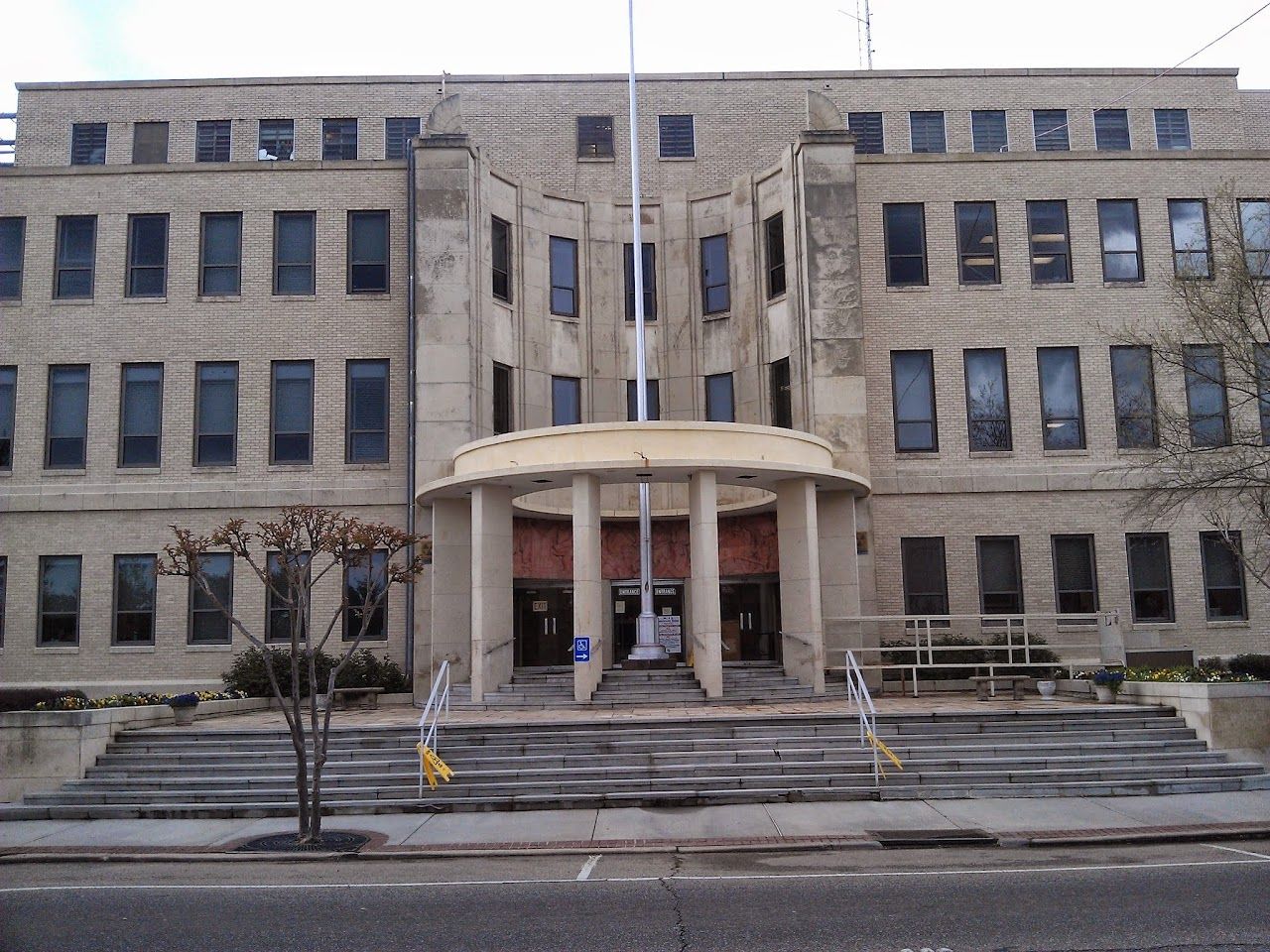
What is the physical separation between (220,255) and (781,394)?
14.9 metres

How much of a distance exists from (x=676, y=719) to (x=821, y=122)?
54.4ft

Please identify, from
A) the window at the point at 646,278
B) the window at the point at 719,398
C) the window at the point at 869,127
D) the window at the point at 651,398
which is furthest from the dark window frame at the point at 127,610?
the window at the point at 869,127

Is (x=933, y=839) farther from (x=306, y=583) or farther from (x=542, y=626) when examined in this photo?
(x=542, y=626)

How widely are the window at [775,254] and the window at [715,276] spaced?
141 cm

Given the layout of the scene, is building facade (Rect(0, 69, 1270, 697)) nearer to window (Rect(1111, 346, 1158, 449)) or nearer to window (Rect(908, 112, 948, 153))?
window (Rect(1111, 346, 1158, 449))

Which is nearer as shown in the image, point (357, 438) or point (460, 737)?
A: point (460, 737)

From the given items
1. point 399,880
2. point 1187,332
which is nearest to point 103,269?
point 399,880

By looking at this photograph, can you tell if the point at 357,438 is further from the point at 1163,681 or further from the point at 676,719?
the point at 1163,681

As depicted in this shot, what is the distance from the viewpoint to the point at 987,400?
29125mm

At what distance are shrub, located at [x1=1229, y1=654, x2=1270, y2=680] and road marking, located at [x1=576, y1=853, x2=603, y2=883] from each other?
16.9 metres

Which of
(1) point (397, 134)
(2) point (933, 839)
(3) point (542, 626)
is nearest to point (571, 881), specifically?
(2) point (933, 839)

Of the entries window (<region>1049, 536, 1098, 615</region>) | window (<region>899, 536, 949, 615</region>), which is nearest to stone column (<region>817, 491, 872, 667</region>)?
window (<region>899, 536, 949, 615</region>)

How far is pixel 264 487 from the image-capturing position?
2825 cm

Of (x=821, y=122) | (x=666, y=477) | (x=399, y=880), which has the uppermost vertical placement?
(x=821, y=122)
